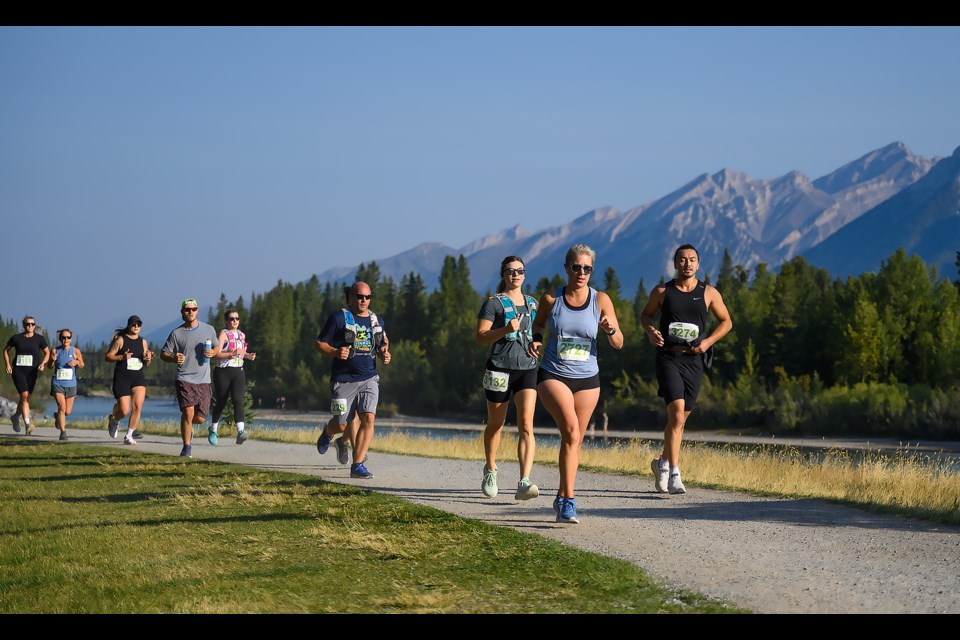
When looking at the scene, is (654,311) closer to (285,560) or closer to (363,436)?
(363,436)

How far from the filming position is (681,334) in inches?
502

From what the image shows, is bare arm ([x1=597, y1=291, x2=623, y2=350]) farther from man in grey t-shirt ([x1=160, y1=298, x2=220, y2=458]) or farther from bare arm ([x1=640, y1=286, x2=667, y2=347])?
man in grey t-shirt ([x1=160, y1=298, x2=220, y2=458])

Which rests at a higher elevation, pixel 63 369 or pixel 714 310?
pixel 714 310

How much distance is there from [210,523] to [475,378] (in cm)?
10780

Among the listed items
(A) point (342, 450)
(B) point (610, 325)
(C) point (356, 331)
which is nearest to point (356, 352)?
(C) point (356, 331)

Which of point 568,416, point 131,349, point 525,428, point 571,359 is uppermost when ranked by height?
point 131,349

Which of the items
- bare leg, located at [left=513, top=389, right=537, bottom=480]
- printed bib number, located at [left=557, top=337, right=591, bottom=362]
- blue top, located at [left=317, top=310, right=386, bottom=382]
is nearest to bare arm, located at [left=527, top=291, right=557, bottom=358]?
printed bib number, located at [left=557, top=337, right=591, bottom=362]

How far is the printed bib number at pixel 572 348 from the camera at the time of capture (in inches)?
412

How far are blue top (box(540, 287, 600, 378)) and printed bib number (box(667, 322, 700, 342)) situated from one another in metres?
2.40

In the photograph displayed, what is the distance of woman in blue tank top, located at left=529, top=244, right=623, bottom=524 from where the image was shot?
10383mm

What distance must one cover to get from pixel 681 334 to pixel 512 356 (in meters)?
2.12
